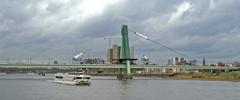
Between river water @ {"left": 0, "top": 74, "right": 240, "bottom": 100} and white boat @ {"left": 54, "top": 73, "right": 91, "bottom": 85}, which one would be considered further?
white boat @ {"left": 54, "top": 73, "right": 91, "bottom": 85}

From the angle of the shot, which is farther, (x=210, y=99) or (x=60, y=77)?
(x=60, y=77)

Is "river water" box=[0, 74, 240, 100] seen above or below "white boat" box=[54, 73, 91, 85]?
below

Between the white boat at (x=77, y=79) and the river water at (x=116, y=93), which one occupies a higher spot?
the white boat at (x=77, y=79)

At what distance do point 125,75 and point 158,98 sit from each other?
405 ft

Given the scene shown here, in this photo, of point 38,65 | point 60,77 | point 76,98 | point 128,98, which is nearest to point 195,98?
point 128,98

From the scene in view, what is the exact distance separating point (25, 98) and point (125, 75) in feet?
414

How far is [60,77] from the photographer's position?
140250mm

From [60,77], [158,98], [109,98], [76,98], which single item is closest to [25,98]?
[76,98]

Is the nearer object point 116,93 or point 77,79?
point 116,93

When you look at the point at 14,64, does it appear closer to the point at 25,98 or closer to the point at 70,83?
the point at 70,83

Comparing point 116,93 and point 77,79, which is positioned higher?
point 77,79

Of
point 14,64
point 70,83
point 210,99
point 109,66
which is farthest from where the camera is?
point 109,66

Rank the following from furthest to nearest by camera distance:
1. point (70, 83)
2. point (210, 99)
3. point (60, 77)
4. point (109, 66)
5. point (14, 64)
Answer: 1. point (109, 66)
2. point (14, 64)
3. point (60, 77)
4. point (70, 83)
5. point (210, 99)

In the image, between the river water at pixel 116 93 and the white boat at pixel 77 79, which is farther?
the white boat at pixel 77 79
